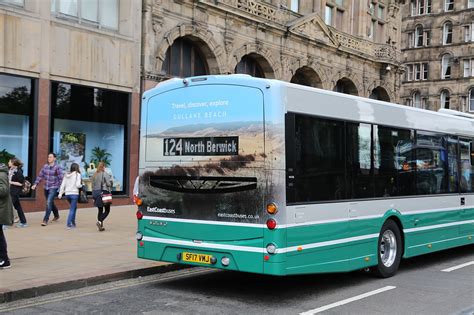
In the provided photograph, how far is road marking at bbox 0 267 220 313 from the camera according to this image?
7.17m

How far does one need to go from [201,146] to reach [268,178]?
1.19 meters

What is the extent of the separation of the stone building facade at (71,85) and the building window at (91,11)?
3 centimetres

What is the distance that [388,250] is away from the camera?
377 inches

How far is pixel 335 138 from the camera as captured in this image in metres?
8.24

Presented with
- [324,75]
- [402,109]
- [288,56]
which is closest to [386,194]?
[402,109]

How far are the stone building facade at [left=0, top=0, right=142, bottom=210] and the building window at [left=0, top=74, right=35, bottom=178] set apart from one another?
0.09ft

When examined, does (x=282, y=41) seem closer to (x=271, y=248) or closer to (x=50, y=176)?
(x=50, y=176)

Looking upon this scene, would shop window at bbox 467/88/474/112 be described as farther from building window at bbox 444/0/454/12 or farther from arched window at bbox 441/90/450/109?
building window at bbox 444/0/454/12

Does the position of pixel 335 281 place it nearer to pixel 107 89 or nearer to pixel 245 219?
pixel 245 219

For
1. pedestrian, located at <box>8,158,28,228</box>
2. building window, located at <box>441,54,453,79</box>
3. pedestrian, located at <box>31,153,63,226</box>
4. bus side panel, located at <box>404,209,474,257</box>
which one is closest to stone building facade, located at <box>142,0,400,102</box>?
pedestrian, located at <box>31,153,63,226</box>

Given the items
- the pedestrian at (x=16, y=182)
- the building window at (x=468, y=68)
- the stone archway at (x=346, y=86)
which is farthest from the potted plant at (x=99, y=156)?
the building window at (x=468, y=68)

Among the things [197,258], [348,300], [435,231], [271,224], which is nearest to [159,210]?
[197,258]

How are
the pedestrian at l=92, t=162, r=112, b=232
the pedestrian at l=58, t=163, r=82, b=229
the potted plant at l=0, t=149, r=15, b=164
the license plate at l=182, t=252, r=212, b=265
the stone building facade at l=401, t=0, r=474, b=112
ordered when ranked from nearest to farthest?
the license plate at l=182, t=252, r=212, b=265, the pedestrian at l=92, t=162, r=112, b=232, the pedestrian at l=58, t=163, r=82, b=229, the potted plant at l=0, t=149, r=15, b=164, the stone building facade at l=401, t=0, r=474, b=112

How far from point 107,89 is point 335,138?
13185mm
